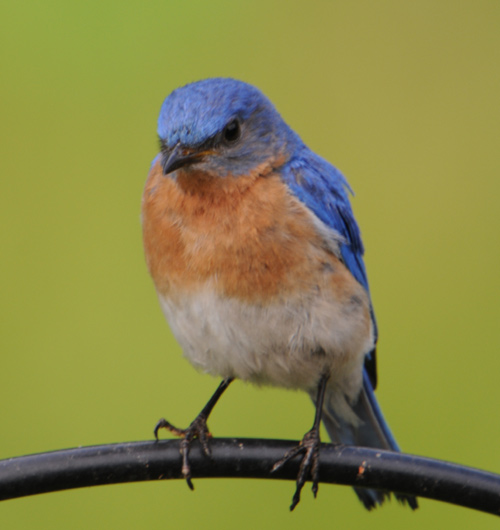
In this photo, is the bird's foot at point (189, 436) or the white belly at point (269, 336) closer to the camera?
the bird's foot at point (189, 436)

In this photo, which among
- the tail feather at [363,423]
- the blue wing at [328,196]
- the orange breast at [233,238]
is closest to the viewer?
the orange breast at [233,238]

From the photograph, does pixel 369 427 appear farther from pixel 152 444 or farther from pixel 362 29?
pixel 362 29

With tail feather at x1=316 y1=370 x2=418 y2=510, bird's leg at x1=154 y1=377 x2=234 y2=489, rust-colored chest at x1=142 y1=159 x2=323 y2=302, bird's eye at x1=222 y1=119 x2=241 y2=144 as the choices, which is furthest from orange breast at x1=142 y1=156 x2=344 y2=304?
tail feather at x1=316 y1=370 x2=418 y2=510

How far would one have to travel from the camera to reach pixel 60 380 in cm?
524

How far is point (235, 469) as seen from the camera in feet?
10.4

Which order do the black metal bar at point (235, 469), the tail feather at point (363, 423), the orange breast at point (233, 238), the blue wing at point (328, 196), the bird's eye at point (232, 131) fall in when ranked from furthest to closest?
the tail feather at point (363, 423)
the blue wing at point (328, 196)
the bird's eye at point (232, 131)
the orange breast at point (233, 238)
the black metal bar at point (235, 469)

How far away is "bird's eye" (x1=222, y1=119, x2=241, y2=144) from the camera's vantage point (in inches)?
146

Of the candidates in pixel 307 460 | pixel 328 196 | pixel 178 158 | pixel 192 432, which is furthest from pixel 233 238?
pixel 307 460

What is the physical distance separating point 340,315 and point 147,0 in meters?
2.99

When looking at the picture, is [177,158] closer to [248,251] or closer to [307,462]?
[248,251]

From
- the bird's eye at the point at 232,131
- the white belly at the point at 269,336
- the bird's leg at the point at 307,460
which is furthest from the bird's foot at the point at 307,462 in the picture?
the bird's eye at the point at 232,131

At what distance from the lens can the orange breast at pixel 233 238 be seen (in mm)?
3602

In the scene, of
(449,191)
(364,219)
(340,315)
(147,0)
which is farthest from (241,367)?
(147,0)

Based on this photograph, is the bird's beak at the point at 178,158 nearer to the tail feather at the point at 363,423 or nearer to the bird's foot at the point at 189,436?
the bird's foot at the point at 189,436
